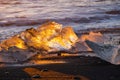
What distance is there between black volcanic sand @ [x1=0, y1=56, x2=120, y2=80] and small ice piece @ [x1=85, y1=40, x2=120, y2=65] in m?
0.08

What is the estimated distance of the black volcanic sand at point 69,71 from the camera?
566 cm

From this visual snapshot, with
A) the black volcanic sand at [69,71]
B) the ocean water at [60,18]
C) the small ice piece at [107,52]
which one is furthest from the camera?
the ocean water at [60,18]

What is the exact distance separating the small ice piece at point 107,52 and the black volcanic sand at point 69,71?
0.08 metres

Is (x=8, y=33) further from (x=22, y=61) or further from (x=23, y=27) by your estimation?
(x=22, y=61)

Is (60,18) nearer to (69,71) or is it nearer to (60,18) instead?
(60,18)

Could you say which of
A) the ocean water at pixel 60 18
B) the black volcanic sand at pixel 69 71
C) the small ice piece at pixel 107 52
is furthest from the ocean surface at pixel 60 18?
the small ice piece at pixel 107 52

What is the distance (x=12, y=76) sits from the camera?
587cm

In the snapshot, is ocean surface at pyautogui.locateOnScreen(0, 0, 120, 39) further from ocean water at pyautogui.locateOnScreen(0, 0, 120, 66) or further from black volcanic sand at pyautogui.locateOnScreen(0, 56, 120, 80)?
black volcanic sand at pyautogui.locateOnScreen(0, 56, 120, 80)

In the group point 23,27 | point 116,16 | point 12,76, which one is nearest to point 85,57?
point 12,76

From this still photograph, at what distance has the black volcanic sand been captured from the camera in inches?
223

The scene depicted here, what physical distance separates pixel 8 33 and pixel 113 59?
6.27 meters

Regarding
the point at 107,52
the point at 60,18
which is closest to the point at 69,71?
the point at 107,52

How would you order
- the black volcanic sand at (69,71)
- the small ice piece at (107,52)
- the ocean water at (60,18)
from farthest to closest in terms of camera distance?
1. the ocean water at (60,18)
2. the small ice piece at (107,52)
3. the black volcanic sand at (69,71)

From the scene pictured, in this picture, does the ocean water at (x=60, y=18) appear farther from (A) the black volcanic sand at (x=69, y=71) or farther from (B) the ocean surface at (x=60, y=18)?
(A) the black volcanic sand at (x=69, y=71)
